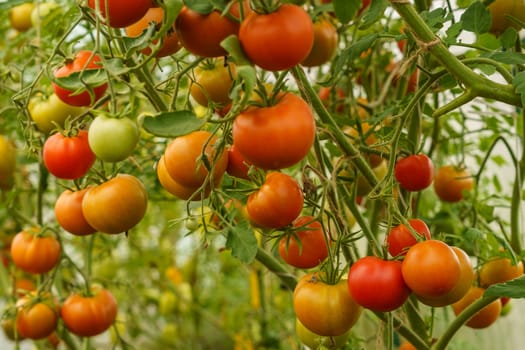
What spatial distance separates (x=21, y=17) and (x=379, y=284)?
3.47 ft

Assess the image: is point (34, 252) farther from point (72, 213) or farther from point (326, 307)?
point (326, 307)

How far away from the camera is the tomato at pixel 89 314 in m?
0.99

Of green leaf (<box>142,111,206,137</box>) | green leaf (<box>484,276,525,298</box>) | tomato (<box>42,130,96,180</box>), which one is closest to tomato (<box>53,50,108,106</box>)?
tomato (<box>42,130,96,180</box>)

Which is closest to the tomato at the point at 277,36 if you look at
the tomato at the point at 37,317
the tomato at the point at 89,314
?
the tomato at the point at 89,314

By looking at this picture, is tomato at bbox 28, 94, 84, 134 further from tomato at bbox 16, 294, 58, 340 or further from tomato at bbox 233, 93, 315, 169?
tomato at bbox 233, 93, 315, 169

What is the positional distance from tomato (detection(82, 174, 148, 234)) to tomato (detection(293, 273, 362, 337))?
0.19 metres

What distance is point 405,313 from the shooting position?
885mm

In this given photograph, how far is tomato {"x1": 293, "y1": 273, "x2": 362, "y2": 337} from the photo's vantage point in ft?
2.08

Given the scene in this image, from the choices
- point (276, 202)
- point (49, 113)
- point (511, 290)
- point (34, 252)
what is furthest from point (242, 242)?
point (34, 252)

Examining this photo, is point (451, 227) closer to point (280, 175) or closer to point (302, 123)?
point (280, 175)

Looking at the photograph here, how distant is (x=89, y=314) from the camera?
3.27 feet

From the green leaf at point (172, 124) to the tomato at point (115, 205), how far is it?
0.19m

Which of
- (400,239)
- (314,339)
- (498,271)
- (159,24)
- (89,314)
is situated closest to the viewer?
(159,24)

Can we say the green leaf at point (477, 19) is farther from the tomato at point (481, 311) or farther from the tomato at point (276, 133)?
the tomato at point (481, 311)
